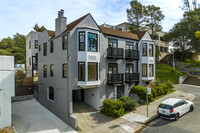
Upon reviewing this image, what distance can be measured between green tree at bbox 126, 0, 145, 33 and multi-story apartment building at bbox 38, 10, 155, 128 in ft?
64.9

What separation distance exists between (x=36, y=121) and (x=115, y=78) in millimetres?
10341

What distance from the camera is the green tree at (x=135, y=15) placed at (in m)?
39.4

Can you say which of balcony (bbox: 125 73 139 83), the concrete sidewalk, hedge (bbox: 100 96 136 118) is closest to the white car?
the concrete sidewalk

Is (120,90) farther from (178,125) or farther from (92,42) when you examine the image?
(178,125)

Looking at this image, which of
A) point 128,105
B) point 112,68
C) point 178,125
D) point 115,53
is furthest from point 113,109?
point 115,53

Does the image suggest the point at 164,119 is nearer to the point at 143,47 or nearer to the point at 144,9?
the point at 143,47

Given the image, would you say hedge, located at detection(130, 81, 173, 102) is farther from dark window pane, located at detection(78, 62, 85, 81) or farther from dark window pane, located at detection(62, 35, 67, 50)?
dark window pane, located at detection(62, 35, 67, 50)

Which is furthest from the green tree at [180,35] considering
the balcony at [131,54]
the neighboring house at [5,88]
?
the neighboring house at [5,88]

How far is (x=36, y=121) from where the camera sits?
1512 centimetres

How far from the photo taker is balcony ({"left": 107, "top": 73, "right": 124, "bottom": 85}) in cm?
1702

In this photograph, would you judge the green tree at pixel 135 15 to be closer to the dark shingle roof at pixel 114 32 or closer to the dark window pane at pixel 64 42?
the dark shingle roof at pixel 114 32

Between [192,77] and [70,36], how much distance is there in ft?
98.4

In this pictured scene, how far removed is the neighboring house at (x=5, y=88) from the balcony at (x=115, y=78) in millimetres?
10439

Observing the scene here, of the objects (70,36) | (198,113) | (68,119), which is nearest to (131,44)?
(70,36)
